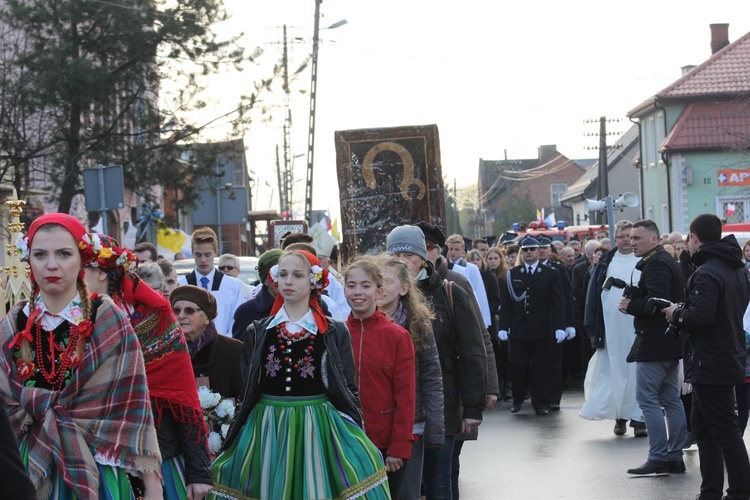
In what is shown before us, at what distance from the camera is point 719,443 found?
26.8ft

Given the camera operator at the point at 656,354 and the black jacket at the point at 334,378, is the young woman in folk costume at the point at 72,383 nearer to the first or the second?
the black jacket at the point at 334,378

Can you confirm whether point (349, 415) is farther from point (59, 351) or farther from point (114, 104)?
point (114, 104)

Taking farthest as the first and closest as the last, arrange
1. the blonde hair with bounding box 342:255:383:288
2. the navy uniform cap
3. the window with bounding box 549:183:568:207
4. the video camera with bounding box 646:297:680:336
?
the window with bounding box 549:183:568:207
the navy uniform cap
the video camera with bounding box 646:297:680:336
the blonde hair with bounding box 342:255:383:288

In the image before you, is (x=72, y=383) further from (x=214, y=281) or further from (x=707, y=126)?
(x=707, y=126)

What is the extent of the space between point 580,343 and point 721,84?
104 feet

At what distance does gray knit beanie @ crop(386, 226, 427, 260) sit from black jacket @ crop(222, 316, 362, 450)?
4.29ft

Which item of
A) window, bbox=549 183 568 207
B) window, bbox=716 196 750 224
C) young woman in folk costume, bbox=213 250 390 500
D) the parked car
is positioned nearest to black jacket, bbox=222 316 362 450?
young woman in folk costume, bbox=213 250 390 500

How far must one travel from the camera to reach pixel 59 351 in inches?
175

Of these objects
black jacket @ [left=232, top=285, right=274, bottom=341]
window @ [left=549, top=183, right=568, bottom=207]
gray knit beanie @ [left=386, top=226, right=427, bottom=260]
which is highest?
window @ [left=549, top=183, right=568, bottom=207]

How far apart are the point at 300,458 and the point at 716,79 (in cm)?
4459

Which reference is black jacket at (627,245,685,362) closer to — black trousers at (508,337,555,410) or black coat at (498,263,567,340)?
black trousers at (508,337,555,410)

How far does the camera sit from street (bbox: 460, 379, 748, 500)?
9.27 m

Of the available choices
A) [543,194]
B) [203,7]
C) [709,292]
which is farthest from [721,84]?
[543,194]

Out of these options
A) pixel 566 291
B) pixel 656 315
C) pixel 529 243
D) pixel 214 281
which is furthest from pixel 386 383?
pixel 566 291
